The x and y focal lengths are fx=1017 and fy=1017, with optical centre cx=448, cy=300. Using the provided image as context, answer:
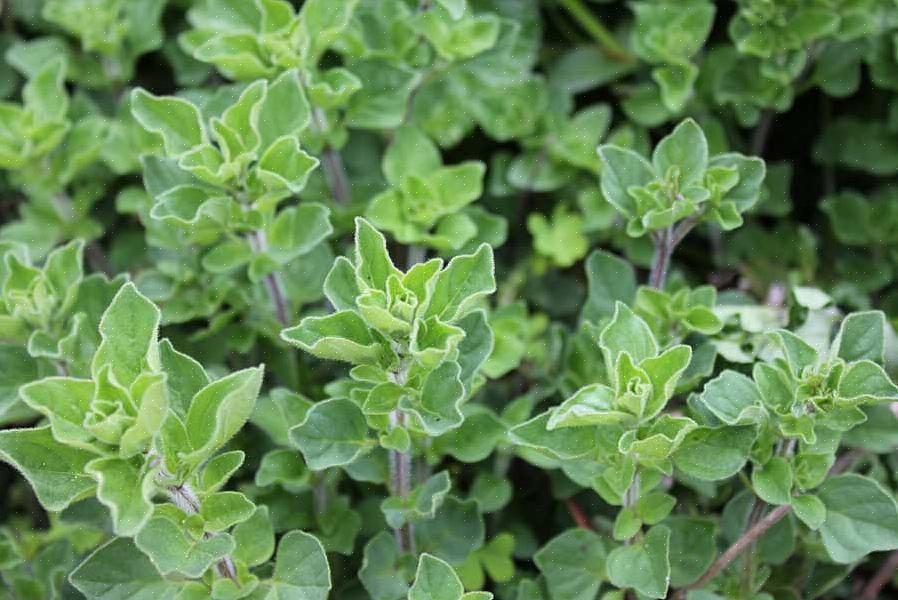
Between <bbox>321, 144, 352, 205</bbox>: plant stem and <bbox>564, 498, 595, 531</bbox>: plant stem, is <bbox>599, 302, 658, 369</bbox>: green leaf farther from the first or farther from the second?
<bbox>321, 144, 352, 205</bbox>: plant stem

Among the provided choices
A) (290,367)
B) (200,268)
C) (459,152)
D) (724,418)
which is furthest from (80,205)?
(724,418)

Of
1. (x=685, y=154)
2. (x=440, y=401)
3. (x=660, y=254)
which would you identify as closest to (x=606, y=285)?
(x=660, y=254)

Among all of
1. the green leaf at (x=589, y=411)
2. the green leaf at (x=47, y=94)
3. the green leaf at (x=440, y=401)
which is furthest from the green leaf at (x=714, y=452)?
the green leaf at (x=47, y=94)

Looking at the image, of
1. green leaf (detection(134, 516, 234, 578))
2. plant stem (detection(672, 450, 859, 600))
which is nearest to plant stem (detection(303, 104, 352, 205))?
green leaf (detection(134, 516, 234, 578))

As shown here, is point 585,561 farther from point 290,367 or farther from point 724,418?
point 290,367

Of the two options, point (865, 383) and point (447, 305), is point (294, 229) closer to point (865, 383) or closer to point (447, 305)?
point (447, 305)

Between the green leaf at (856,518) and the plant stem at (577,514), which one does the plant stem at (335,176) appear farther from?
the green leaf at (856,518)
